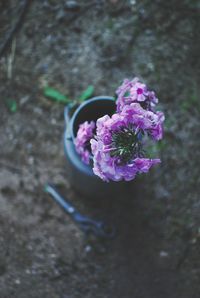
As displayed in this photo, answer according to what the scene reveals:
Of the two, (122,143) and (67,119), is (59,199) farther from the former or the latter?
(122,143)

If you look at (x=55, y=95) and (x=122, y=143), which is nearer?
(x=122, y=143)

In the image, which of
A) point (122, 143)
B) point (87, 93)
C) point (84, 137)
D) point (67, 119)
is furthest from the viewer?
point (87, 93)

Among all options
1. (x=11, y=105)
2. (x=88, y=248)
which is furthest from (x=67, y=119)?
(x=88, y=248)

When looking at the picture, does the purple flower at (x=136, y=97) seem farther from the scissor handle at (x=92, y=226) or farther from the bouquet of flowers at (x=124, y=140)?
the scissor handle at (x=92, y=226)

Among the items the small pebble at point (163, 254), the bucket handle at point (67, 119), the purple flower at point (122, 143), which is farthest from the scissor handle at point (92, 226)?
the purple flower at point (122, 143)

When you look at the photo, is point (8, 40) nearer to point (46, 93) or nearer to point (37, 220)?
point (46, 93)

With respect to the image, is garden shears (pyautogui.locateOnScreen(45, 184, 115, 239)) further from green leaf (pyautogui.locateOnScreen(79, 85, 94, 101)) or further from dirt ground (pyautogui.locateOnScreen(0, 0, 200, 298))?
green leaf (pyautogui.locateOnScreen(79, 85, 94, 101))

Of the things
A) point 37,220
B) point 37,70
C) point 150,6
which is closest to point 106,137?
point 37,220
